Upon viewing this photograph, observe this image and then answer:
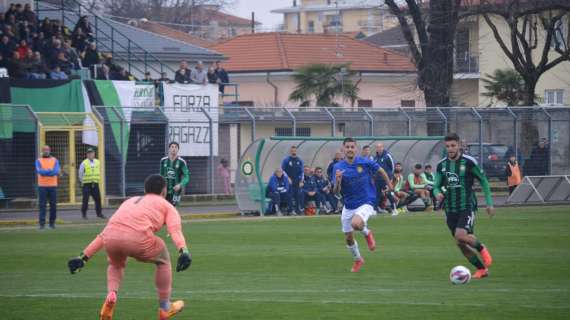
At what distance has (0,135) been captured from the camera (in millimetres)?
31375

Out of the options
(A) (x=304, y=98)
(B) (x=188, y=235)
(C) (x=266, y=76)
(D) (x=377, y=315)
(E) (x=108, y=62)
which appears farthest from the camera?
(C) (x=266, y=76)

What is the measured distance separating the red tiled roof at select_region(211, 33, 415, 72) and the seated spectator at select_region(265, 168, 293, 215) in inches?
1145

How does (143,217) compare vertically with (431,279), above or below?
above

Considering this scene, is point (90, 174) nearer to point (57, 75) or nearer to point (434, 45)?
point (57, 75)

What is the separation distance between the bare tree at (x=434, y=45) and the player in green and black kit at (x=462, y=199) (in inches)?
1022

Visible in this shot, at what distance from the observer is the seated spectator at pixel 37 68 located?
1328 inches

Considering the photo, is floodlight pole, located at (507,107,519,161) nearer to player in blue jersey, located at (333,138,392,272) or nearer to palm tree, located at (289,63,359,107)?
palm tree, located at (289,63,359,107)

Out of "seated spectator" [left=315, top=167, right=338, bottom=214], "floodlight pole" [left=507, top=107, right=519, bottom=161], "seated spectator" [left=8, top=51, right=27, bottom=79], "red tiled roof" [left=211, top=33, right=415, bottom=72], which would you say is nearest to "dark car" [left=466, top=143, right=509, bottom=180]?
"floodlight pole" [left=507, top=107, right=519, bottom=161]

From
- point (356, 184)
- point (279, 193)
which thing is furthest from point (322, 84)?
point (356, 184)

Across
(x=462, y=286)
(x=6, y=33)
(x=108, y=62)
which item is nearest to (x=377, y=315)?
(x=462, y=286)

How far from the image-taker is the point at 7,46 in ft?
108

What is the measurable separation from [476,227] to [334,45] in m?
43.0

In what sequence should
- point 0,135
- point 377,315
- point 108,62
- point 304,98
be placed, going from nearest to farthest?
point 377,315 < point 0,135 < point 108,62 < point 304,98

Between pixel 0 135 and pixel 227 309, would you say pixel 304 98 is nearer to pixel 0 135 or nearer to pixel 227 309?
pixel 0 135
